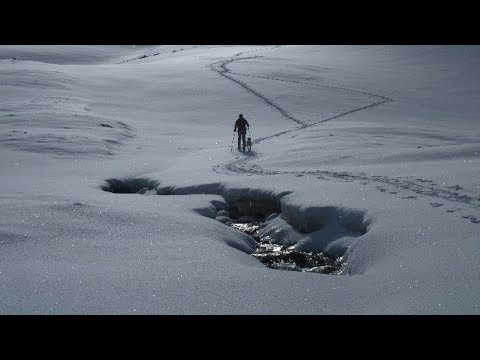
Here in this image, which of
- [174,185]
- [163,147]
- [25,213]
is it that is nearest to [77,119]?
[163,147]

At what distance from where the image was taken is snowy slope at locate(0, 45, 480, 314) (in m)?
5.36

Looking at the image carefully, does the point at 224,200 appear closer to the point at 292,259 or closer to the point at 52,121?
the point at 292,259

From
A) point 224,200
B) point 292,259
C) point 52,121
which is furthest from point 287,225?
point 52,121

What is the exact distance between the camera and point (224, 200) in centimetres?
1060

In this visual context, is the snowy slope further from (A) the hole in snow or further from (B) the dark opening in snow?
(B) the dark opening in snow

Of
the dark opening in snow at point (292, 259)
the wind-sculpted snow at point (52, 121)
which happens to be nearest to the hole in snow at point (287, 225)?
the dark opening in snow at point (292, 259)

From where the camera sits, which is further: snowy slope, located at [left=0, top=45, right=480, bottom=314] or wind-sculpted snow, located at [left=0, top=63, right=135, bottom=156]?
wind-sculpted snow, located at [left=0, top=63, right=135, bottom=156]

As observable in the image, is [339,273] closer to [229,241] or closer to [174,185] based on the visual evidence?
[229,241]

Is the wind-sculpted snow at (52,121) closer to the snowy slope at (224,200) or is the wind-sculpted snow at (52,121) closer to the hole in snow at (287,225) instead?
the snowy slope at (224,200)

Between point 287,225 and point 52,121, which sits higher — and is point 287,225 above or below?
below

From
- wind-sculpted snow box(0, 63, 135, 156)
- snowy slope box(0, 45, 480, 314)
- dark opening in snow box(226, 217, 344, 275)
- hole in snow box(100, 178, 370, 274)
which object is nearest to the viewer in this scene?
snowy slope box(0, 45, 480, 314)

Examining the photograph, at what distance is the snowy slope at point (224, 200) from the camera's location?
5363 millimetres

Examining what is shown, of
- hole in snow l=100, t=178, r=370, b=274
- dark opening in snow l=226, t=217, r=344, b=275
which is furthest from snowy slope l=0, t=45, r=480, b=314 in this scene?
dark opening in snow l=226, t=217, r=344, b=275

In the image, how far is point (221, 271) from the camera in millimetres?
6062
